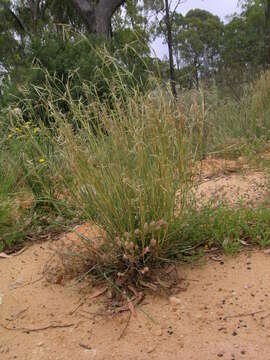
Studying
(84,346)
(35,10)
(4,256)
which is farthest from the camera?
(35,10)

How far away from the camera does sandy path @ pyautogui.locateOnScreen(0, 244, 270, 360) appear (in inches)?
62.4

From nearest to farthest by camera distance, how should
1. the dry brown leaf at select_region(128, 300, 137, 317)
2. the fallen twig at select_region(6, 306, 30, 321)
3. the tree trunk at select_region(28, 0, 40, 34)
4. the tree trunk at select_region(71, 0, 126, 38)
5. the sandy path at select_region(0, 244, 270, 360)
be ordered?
the sandy path at select_region(0, 244, 270, 360) < the dry brown leaf at select_region(128, 300, 137, 317) < the fallen twig at select_region(6, 306, 30, 321) < the tree trunk at select_region(71, 0, 126, 38) < the tree trunk at select_region(28, 0, 40, 34)

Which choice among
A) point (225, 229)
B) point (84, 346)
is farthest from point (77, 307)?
point (225, 229)

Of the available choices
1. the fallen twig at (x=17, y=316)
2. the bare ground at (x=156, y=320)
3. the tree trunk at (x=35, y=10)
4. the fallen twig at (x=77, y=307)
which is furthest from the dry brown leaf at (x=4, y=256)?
the tree trunk at (x=35, y=10)

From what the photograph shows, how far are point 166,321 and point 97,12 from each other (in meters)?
10.8

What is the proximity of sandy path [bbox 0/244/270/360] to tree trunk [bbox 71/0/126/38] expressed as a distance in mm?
9879

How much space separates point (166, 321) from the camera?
5.75ft

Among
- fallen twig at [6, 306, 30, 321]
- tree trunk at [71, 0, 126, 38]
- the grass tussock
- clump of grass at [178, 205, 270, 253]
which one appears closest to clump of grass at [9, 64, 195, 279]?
the grass tussock

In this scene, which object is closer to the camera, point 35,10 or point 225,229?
point 225,229

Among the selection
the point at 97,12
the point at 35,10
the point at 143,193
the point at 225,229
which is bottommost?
the point at 225,229

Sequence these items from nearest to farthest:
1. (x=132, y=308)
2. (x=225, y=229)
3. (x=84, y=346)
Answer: (x=84, y=346) < (x=132, y=308) < (x=225, y=229)

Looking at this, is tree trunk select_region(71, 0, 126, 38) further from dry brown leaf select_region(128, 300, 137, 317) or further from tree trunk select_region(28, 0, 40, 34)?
dry brown leaf select_region(128, 300, 137, 317)

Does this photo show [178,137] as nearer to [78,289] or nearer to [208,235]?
[208,235]

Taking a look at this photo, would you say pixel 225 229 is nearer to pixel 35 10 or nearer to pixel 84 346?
pixel 84 346
